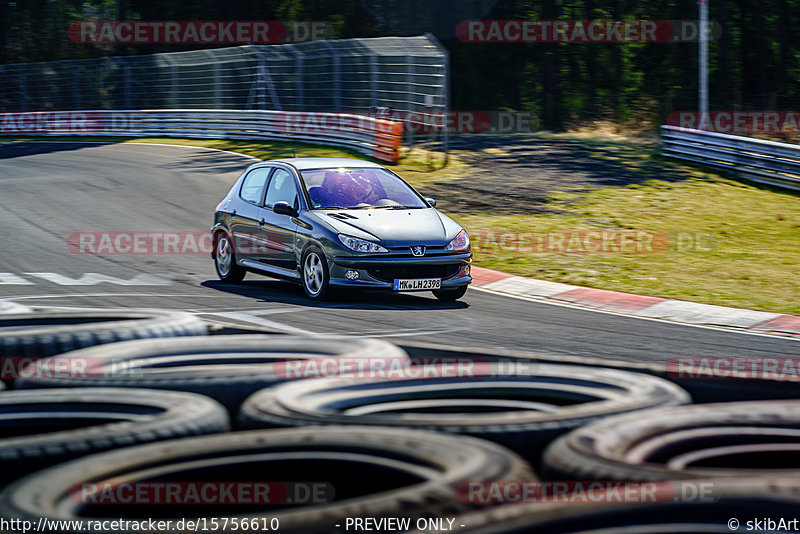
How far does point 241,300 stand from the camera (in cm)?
1105

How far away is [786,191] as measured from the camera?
2123cm

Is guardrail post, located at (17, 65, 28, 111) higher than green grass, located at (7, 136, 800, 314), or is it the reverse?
guardrail post, located at (17, 65, 28, 111)

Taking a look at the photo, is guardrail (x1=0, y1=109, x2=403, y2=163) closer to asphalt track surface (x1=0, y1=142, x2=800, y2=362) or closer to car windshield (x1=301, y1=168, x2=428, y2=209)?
asphalt track surface (x1=0, y1=142, x2=800, y2=362)

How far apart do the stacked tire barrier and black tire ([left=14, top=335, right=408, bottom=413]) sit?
0.04ft

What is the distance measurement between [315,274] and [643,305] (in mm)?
3895

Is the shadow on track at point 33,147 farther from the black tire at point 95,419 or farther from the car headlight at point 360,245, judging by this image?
the black tire at point 95,419

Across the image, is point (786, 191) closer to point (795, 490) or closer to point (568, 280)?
point (568, 280)

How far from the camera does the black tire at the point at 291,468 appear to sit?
126 inches

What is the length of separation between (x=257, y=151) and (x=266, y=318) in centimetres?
1912

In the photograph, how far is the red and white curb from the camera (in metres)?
10.4

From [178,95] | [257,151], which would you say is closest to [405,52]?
[257,151]
